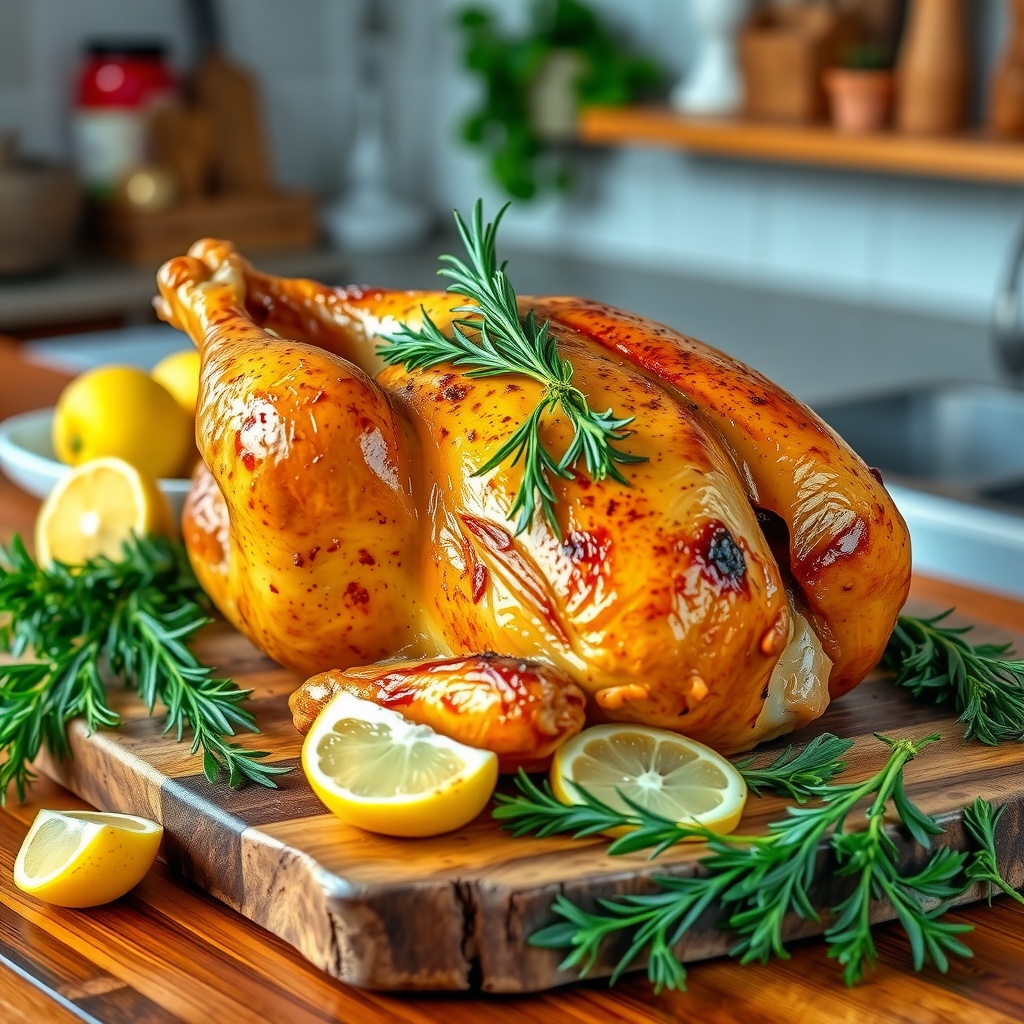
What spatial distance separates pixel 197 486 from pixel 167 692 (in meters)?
0.21

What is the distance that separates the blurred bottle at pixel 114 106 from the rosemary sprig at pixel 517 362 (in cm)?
296

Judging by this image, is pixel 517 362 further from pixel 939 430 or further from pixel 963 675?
pixel 939 430

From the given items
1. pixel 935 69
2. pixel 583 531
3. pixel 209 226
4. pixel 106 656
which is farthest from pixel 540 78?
pixel 583 531

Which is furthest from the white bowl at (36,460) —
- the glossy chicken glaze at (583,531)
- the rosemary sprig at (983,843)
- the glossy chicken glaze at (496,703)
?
the rosemary sprig at (983,843)

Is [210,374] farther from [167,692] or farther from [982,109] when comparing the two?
[982,109]

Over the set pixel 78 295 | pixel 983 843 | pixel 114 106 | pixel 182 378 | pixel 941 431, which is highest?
pixel 114 106

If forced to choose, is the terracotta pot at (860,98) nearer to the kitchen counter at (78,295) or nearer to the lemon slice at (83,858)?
the kitchen counter at (78,295)

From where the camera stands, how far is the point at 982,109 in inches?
126

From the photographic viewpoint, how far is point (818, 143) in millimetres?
3092

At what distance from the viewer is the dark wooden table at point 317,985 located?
0.87 meters

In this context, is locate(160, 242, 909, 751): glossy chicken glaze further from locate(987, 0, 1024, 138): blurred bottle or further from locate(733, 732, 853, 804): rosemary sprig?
locate(987, 0, 1024, 138): blurred bottle

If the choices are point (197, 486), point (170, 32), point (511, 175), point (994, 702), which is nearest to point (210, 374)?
point (197, 486)

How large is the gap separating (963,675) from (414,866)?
Answer: 0.47 meters

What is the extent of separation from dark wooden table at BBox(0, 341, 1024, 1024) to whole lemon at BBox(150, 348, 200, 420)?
32.4 inches
